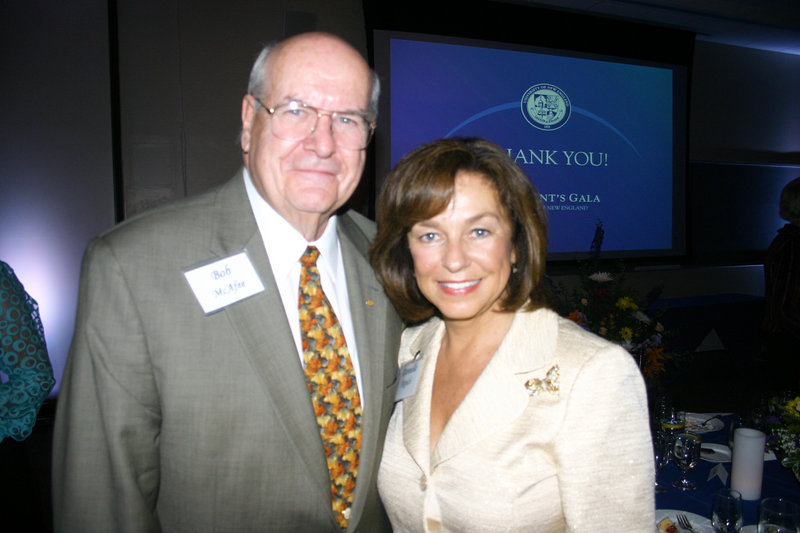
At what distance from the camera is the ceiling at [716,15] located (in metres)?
5.77

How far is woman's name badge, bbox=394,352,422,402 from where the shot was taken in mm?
1674

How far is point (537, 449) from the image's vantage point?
4.59 ft

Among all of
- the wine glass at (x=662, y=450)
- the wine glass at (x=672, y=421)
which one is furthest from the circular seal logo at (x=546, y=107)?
the wine glass at (x=662, y=450)

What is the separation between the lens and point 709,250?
7.32m

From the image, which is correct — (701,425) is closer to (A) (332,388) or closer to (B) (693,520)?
(B) (693,520)

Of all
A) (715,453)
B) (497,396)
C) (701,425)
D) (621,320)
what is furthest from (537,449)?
(701,425)

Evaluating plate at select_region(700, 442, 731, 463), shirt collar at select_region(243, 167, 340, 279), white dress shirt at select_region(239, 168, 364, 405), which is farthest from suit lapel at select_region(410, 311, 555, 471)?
plate at select_region(700, 442, 731, 463)

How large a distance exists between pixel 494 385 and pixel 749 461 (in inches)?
44.0

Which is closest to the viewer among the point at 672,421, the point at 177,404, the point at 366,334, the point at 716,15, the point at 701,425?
the point at 177,404

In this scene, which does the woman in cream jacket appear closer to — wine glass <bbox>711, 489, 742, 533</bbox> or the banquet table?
wine glass <bbox>711, 489, 742, 533</bbox>

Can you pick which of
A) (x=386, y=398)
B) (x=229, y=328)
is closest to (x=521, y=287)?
(x=386, y=398)

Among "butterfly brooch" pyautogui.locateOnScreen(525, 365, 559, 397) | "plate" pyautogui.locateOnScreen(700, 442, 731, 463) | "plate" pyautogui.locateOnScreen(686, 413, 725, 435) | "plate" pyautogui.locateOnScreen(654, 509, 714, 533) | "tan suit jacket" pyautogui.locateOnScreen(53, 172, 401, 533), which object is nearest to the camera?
"tan suit jacket" pyautogui.locateOnScreen(53, 172, 401, 533)

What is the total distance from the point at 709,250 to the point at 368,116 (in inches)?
287

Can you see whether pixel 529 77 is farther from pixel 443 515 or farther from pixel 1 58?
pixel 443 515
